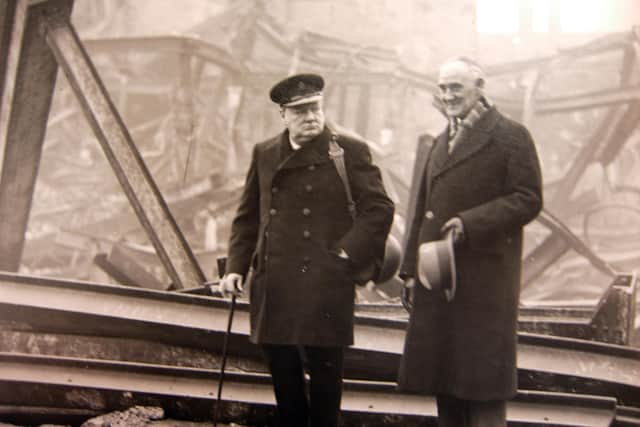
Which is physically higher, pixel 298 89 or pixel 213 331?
pixel 298 89

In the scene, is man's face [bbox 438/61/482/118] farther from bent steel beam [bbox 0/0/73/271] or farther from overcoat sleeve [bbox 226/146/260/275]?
bent steel beam [bbox 0/0/73/271]

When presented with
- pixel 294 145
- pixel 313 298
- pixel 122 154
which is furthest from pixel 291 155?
pixel 122 154

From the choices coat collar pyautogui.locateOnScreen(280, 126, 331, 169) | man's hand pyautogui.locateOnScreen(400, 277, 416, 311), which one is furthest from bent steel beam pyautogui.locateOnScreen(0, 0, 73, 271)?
man's hand pyautogui.locateOnScreen(400, 277, 416, 311)

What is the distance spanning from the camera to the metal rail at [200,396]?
9.00ft

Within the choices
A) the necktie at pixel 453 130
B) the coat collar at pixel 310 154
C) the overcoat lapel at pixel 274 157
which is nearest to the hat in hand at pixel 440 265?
the necktie at pixel 453 130

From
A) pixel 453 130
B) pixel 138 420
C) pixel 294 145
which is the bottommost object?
pixel 138 420

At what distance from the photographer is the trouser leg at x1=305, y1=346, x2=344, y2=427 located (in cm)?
229

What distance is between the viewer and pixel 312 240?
2291 millimetres

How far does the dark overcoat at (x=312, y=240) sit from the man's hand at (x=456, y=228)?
0.24 m

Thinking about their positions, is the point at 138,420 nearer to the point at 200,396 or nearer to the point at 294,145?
the point at 200,396

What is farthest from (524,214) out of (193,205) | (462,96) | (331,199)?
(193,205)

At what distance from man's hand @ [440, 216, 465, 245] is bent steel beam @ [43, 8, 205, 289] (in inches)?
77.2

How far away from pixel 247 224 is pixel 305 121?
471mm

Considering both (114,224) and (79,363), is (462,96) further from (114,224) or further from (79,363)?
(114,224)
